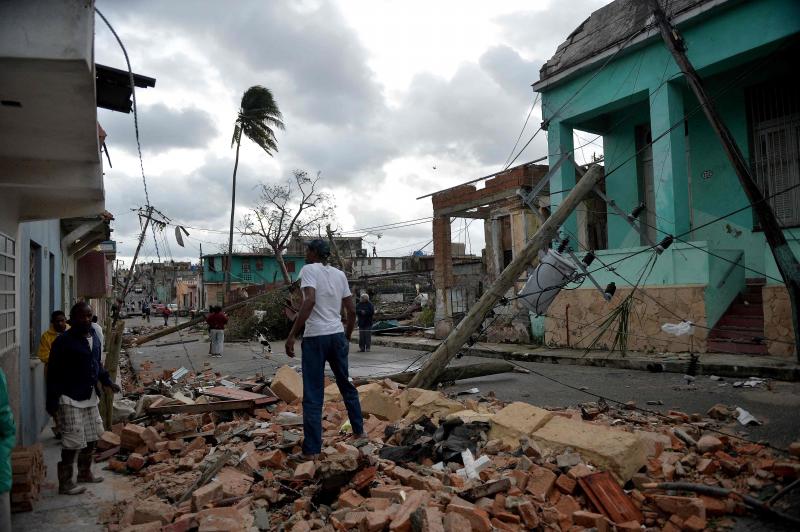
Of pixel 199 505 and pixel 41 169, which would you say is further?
pixel 41 169

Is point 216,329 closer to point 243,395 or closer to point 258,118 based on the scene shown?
point 243,395

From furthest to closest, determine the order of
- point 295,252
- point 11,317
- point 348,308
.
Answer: point 295,252 → point 11,317 → point 348,308

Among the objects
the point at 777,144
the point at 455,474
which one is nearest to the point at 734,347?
the point at 777,144

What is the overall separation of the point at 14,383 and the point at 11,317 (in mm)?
786

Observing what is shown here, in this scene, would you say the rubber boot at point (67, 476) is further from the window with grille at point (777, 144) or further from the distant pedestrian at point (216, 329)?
the window with grille at point (777, 144)

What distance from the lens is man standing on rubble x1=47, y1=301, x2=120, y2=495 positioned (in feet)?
15.0

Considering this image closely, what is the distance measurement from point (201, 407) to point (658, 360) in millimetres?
8325

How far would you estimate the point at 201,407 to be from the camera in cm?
654

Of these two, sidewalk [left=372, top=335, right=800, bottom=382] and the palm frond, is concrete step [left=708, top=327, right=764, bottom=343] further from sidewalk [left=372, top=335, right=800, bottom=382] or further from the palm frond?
the palm frond

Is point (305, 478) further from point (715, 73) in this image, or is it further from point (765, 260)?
point (715, 73)

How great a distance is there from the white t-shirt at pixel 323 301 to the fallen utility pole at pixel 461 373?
375 cm

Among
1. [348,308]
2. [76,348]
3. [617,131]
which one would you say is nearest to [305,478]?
[348,308]

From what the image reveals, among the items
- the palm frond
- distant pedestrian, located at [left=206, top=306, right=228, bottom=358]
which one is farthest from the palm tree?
distant pedestrian, located at [left=206, top=306, right=228, bottom=358]

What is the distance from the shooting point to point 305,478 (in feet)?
13.2
